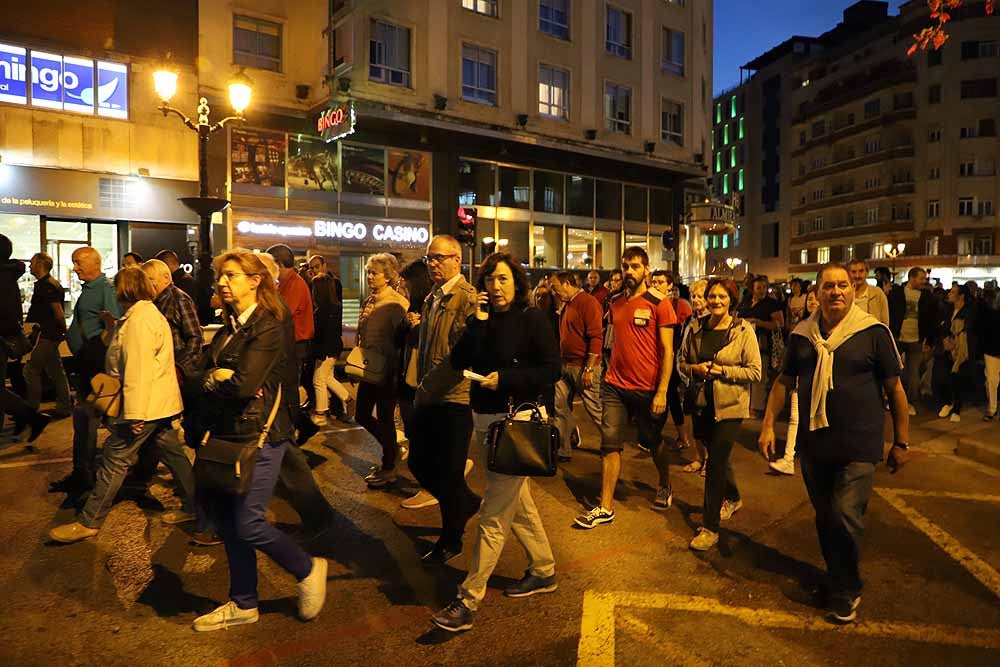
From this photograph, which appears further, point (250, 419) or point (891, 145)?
point (891, 145)

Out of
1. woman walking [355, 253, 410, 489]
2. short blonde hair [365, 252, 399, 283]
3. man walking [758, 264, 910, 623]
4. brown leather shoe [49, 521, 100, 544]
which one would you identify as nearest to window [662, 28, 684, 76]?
short blonde hair [365, 252, 399, 283]

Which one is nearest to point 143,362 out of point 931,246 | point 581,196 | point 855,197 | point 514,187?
point 514,187

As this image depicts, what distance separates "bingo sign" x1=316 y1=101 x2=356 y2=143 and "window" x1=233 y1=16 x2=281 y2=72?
7.21ft

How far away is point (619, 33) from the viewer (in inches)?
1087

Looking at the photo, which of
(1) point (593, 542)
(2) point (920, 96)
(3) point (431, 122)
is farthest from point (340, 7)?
(2) point (920, 96)

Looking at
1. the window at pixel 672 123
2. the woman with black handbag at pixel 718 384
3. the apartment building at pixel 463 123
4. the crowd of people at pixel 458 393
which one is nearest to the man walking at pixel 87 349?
the crowd of people at pixel 458 393

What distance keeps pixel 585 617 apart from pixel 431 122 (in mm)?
19489

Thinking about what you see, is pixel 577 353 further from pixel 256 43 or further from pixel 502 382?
pixel 256 43

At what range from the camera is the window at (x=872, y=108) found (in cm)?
6191

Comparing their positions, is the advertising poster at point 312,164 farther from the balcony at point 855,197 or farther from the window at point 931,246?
the balcony at point 855,197

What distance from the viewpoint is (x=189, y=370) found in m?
5.12

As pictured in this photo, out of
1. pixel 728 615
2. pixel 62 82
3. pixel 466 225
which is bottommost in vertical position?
pixel 728 615

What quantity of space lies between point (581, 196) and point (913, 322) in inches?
697

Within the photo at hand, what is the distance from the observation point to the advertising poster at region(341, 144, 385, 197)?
21281 mm
